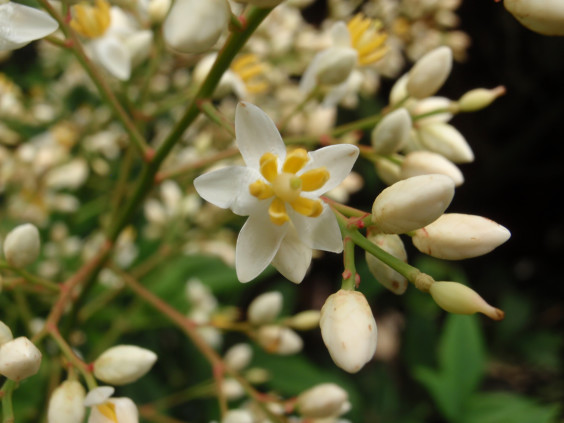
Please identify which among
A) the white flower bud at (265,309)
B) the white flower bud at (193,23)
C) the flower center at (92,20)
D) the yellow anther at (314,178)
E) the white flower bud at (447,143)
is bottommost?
the white flower bud at (265,309)

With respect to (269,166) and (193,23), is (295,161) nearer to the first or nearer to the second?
(269,166)

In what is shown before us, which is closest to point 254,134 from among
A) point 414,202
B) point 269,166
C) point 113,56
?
point 269,166

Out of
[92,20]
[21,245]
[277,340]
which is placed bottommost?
[277,340]

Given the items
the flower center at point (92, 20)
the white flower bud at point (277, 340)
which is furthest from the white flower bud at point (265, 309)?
the flower center at point (92, 20)

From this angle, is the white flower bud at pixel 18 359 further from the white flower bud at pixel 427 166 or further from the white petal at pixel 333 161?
the white flower bud at pixel 427 166

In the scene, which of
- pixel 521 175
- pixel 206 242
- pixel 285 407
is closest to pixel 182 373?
pixel 206 242

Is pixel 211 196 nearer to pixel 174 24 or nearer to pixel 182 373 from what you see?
pixel 174 24

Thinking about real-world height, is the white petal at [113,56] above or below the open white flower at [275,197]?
above
